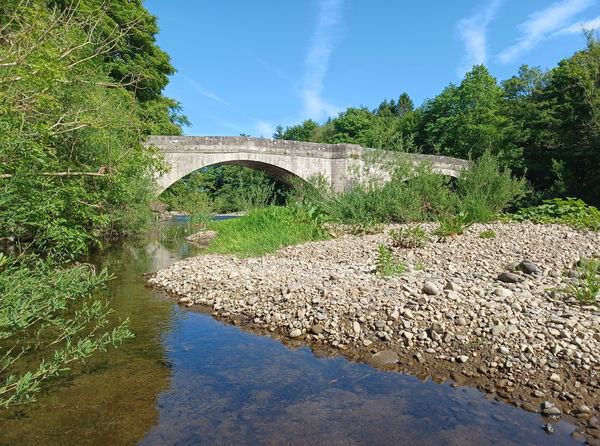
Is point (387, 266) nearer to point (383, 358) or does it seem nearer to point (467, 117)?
point (383, 358)

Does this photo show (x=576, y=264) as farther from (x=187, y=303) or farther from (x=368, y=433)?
(x=187, y=303)

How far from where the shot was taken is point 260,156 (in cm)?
1772

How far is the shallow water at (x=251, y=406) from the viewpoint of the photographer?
8.71ft

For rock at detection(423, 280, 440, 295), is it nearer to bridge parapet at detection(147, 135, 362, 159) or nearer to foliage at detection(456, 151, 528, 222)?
foliage at detection(456, 151, 528, 222)

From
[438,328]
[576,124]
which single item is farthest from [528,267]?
[576,124]

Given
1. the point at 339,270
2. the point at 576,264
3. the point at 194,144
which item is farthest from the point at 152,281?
the point at 194,144

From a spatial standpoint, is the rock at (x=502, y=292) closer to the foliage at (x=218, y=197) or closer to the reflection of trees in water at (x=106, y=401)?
the reflection of trees in water at (x=106, y=401)

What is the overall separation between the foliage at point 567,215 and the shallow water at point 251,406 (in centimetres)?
738

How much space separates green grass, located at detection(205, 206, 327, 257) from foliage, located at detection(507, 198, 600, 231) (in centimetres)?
523

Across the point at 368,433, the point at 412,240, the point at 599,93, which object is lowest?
the point at 368,433

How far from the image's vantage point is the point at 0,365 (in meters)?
3.42

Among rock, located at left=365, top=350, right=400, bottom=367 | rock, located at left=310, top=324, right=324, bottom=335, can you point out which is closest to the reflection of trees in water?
rock, located at left=310, top=324, right=324, bottom=335

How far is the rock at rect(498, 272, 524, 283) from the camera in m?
5.02

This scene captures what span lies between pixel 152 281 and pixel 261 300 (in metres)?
2.86
